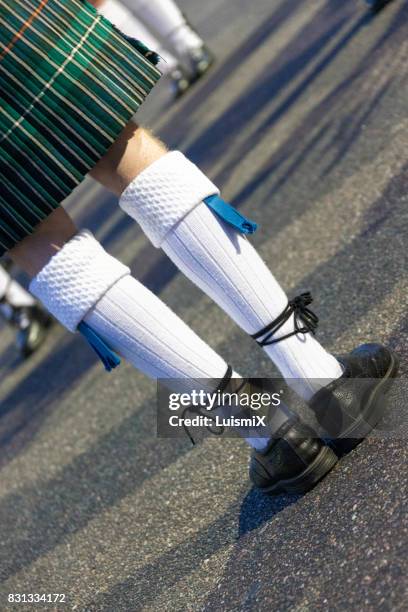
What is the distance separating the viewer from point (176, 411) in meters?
2.29

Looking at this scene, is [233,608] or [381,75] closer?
[233,608]

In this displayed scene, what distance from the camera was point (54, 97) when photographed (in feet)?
4.91

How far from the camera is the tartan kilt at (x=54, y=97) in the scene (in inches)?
58.4

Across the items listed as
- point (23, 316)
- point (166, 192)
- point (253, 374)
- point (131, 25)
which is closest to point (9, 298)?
point (23, 316)

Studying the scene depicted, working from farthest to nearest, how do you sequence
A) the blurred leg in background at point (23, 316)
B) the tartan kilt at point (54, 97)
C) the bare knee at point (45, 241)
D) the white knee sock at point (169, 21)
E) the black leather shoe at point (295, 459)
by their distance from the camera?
the white knee sock at point (169, 21)
the blurred leg in background at point (23, 316)
the black leather shoe at point (295, 459)
the bare knee at point (45, 241)
the tartan kilt at point (54, 97)

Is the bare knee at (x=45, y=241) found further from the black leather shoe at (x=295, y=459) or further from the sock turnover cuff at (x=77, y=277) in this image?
the black leather shoe at (x=295, y=459)

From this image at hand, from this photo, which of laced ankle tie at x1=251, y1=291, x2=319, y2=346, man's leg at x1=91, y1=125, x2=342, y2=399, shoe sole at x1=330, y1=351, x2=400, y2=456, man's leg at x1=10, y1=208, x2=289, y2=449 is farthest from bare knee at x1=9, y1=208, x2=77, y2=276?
shoe sole at x1=330, y1=351, x2=400, y2=456

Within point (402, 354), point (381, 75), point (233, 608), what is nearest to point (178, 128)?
point (381, 75)

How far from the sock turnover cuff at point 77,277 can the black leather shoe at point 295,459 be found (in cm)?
45

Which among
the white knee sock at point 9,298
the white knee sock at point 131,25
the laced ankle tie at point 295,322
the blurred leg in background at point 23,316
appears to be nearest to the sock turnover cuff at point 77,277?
the laced ankle tie at point 295,322

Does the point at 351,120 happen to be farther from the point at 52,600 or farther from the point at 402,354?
the point at 52,600

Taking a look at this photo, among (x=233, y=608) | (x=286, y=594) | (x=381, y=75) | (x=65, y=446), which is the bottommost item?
(x=65, y=446)

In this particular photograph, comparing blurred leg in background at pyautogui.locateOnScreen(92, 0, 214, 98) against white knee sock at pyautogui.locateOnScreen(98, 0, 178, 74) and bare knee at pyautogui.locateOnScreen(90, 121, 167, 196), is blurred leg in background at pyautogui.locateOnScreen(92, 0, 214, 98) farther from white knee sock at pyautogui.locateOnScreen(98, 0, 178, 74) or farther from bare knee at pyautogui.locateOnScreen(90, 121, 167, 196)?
bare knee at pyautogui.locateOnScreen(90, 121, 167, 196)

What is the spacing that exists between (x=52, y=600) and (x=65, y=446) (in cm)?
69
